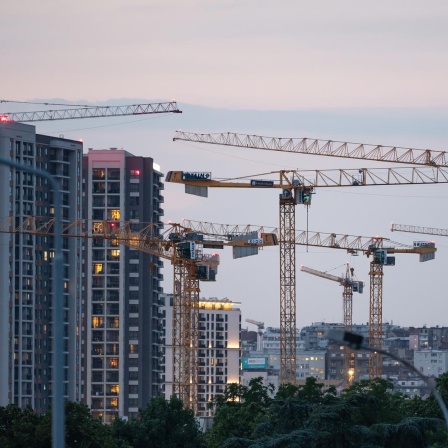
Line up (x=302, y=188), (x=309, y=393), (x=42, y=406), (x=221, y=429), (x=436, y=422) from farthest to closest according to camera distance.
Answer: (x=42, y=406), (x=302, y=188), (x=221, y=429), (x=309, y=393), (x=436, y=422)

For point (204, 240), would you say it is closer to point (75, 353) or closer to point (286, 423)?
point (75, 353)

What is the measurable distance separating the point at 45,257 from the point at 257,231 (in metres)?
24.5

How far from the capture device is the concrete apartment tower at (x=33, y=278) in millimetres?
161625

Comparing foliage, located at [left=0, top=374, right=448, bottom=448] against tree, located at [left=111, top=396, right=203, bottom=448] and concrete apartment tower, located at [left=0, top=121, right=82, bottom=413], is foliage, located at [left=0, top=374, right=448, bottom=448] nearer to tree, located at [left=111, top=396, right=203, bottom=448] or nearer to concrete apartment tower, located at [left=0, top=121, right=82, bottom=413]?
tree, located at [left=111, top=396, right=203, bottom=448]

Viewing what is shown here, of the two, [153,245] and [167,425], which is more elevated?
[153,245]

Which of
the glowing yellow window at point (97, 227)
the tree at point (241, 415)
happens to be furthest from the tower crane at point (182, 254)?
the tree at point (241, 415)

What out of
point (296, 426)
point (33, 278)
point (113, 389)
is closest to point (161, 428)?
point (296, 426)

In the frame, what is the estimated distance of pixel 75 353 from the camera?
16750 centimetres

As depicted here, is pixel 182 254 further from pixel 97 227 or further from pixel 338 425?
pixel 338 425

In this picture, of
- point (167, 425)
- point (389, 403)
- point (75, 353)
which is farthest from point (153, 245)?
point (389, 403)

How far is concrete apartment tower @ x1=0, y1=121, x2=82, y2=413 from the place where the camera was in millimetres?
161625

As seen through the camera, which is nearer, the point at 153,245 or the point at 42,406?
the point at 153,245

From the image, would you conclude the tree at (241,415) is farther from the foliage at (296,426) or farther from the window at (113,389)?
the window at (113,389)

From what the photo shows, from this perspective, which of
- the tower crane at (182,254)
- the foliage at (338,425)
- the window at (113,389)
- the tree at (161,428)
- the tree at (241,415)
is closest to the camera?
the foliage at (338,425)
